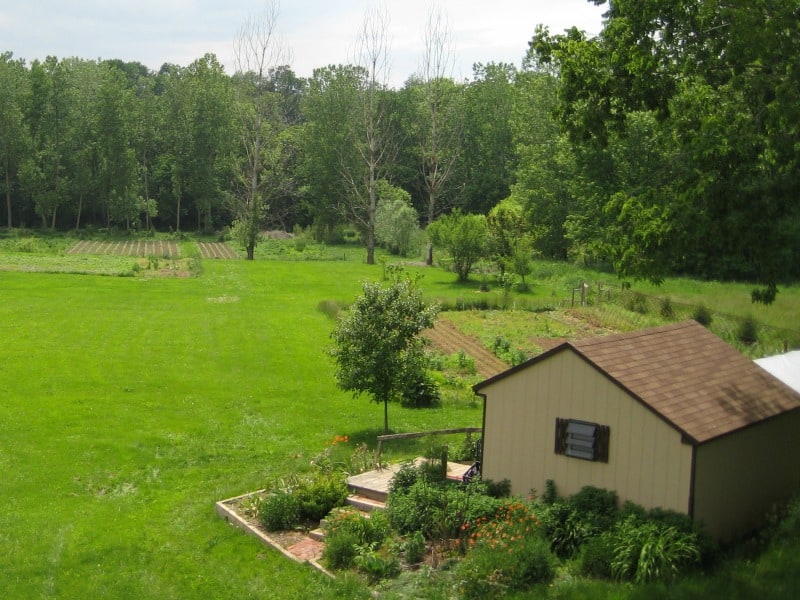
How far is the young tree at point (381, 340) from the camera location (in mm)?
23828

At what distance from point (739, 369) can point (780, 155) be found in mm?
4473

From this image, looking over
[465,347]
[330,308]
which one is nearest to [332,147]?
[330,308]

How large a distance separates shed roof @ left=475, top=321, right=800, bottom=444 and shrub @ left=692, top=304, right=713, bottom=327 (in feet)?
68.8

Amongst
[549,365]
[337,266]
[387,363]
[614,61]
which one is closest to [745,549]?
[549,365]

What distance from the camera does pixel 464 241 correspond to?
5456 centimetres

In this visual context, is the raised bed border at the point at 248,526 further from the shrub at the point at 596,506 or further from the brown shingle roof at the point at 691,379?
the brown shingle roof at the point at 691,379

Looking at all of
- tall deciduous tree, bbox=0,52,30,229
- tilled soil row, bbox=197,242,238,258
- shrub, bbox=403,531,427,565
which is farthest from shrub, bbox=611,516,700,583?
tall deciduous tree, bbox=0,52,30,229

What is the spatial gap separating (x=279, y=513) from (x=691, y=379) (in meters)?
8.28

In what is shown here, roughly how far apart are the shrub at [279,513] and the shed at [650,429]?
13.2 feet

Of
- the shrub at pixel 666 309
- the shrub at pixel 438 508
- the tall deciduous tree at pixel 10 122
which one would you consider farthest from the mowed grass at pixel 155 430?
the tall deciduous tree at pixel 10 122

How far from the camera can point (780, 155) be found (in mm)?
15047

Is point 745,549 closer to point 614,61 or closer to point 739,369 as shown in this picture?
point 739,369

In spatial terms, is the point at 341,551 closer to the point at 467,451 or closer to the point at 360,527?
the point at 360,527

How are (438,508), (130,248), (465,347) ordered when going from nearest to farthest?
(438,508)
(465,347)
(130,248)
